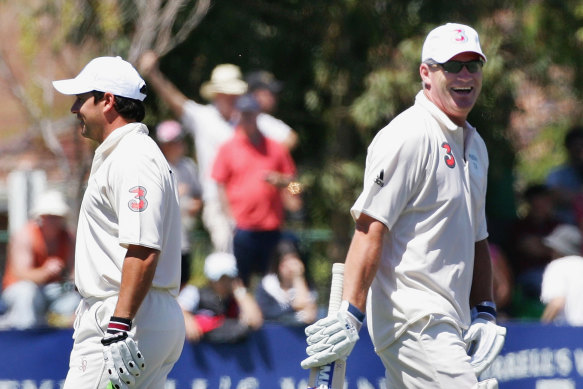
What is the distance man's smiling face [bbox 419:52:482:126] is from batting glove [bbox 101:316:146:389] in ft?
5.43

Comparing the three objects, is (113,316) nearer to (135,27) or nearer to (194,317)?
(194,317)

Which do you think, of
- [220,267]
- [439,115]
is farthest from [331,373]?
[220,267]

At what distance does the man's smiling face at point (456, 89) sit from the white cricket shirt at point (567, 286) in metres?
4.21

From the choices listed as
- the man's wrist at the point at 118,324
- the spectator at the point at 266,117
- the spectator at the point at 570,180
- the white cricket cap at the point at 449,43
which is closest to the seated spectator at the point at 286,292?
the spectator at the point at 266,117

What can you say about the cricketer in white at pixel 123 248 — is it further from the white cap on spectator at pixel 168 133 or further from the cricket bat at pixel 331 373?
the white cap on spectator at pixel 168 133

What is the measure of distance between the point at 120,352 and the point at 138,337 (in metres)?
0.20

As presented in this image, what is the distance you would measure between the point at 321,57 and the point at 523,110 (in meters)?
2.36

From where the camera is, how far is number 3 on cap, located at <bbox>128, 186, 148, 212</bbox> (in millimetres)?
4672

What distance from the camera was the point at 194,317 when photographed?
26.3 ft

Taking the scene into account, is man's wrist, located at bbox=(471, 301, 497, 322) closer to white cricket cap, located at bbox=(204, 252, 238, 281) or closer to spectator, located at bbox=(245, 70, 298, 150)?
white cricket cap, located at bbox=(204, 252, 238, 281)

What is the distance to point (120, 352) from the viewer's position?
180 inches

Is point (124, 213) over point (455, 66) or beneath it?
beneath

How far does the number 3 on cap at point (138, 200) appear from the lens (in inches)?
184

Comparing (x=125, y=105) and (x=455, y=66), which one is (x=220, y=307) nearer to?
(x=125, y=105)
